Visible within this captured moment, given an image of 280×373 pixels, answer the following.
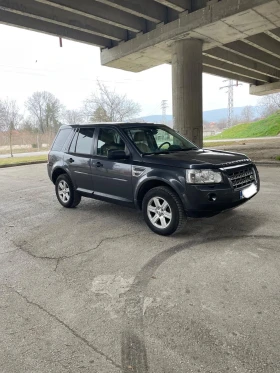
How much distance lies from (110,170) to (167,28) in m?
10.2

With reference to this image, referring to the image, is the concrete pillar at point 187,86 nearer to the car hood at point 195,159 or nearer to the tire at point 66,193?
the tire at point 66,193

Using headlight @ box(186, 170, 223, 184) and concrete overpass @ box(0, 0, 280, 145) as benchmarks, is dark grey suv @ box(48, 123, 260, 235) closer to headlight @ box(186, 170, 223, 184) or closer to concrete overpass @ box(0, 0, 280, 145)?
headlight @ box(186, 170, 223, 184)

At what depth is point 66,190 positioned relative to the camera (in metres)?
6.32

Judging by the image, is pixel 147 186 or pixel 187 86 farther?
pixel 187 86

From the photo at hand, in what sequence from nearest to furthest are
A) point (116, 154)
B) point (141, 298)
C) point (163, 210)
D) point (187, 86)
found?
point (141, 298) < point (163, 210) < point (116, 154) < point (187, 86)

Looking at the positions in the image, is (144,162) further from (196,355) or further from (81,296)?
(196,355)

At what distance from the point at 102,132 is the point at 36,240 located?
2.28 m

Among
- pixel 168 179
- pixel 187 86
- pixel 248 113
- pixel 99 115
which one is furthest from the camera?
pixel 248 113

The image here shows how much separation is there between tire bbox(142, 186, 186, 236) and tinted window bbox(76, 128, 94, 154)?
1.83m

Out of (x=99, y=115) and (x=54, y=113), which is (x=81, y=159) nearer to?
(x=99, y=115)

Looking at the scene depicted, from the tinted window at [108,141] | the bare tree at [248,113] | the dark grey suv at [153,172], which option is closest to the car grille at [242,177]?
the dark grey suv at [153,172]

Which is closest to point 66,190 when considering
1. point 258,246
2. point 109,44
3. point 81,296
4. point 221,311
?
point 81,296

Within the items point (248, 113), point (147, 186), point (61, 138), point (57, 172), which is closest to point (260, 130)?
point (61, 138)

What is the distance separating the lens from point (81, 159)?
5.70m
